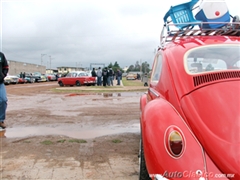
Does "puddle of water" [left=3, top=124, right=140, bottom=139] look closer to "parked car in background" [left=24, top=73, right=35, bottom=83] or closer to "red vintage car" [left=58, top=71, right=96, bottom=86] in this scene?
"red vintage car" [left=58, top=71, right=96, bottom=86]

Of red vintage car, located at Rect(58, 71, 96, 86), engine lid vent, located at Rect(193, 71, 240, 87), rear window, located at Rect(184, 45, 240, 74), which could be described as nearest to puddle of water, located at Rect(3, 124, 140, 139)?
rear window, located at Rect(184, 45, 240, 74)

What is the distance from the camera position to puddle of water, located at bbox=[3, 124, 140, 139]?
223 inches

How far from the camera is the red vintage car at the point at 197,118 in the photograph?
199cm

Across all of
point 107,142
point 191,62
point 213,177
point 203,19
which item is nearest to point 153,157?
point 213,177

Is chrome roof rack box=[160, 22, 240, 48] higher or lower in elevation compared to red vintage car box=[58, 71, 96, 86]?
higher

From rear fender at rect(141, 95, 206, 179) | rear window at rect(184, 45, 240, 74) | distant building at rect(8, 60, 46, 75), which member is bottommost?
rear fender at rect(141, 95, 206, 179)

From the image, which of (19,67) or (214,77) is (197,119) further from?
(19,67)

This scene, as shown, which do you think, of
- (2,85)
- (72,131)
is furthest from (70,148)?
(2,85)

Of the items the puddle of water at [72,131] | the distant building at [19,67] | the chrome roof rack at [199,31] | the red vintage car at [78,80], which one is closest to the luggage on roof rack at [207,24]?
the chrome roof rack at [199,31]

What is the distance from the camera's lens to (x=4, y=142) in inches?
199

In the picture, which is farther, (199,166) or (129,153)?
(129,153)

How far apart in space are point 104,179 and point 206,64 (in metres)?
1.97

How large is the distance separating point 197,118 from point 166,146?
0.39m

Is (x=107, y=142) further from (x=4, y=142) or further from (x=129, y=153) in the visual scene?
(x=4, y=142)
